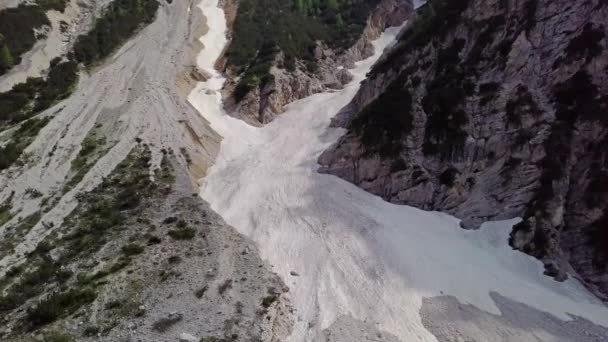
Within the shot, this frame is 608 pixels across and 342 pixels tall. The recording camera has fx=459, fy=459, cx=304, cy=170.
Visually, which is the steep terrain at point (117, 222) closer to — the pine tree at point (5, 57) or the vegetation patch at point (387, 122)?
the pine tree at point (5, 57)

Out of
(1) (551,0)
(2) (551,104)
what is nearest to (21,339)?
(2) (551,104)

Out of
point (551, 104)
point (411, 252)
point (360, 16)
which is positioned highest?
point (360, 16)

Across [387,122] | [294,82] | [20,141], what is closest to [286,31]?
[294,82]

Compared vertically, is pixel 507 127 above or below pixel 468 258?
above

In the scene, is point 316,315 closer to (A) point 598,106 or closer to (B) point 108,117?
(A) point 598,106

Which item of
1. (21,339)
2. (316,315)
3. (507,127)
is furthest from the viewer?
(507,127)

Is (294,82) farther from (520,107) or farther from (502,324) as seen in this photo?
(502,324)

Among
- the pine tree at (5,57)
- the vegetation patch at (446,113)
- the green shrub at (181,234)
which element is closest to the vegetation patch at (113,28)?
the pine tree at (5,57)
